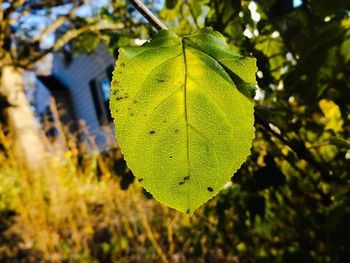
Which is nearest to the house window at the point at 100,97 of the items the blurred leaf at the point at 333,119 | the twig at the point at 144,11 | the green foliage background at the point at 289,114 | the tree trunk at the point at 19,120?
the tree trunk at the point at 19,120

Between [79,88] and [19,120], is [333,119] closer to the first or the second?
[19,120]

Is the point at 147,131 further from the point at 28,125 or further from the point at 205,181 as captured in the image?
the point at 28,125

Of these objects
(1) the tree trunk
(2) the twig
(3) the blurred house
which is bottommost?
(3) the blurred house

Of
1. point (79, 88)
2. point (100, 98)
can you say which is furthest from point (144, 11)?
point (79, 88)

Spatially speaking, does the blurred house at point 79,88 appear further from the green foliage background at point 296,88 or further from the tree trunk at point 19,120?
the green foliage background at point 296,88

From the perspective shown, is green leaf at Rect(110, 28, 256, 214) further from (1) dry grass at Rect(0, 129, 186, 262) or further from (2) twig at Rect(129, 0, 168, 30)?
(1) dry grass at Rect(0, 129, 186, 262)

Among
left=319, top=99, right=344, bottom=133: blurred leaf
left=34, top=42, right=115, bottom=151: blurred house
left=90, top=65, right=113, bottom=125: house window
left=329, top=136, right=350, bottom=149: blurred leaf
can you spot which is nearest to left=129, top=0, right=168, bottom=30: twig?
left=329, top=136, right=350, bottom=149: blurred leaf
